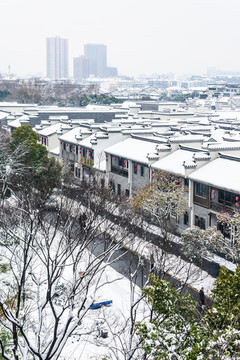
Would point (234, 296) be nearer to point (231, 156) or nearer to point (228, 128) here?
point (231, 156)

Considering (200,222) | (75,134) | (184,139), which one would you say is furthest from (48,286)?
(75,134)

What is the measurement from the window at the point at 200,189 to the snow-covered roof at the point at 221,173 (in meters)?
0.78

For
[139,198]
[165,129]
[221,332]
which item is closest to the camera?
[221,332]

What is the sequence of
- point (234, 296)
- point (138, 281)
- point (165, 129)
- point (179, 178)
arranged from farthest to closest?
point (165, 129) < point (179, 178) < point (138, 281) < point (234, 296)

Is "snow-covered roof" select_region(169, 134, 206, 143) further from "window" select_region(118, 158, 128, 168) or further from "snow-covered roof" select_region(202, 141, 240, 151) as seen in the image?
"window" select_region(118, 158, 128, 168)

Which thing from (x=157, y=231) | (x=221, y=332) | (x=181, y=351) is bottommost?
(x=157, y=231)

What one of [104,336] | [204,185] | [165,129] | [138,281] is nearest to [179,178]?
[204,185]

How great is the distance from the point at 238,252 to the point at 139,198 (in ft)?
32.6

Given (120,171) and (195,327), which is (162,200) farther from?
(195,327)

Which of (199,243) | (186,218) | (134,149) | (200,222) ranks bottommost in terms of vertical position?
(186,218)

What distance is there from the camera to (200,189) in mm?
31234

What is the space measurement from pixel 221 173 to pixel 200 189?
2.10 metres

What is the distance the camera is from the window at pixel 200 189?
30.9 meters

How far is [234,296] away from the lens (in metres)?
10.1
